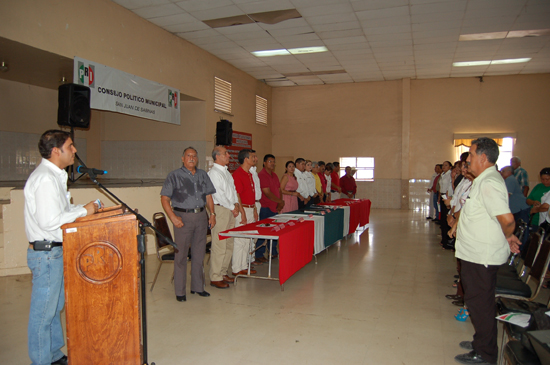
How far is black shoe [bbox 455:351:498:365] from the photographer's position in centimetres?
261

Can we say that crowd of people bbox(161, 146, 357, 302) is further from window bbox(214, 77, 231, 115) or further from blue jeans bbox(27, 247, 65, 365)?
window bbox(214, 77, 231, 115)

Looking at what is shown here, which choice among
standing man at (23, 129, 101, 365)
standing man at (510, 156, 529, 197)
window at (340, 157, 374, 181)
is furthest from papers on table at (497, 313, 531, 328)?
window at (340, 157, 374, 181)

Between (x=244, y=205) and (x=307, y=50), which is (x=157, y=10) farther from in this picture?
(x=244, y=205)

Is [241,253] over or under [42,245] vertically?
under

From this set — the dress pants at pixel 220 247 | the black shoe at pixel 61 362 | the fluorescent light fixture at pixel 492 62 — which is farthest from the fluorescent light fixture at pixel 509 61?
the black shoe at pixel 61 362

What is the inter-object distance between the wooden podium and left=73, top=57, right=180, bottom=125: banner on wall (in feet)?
14.3

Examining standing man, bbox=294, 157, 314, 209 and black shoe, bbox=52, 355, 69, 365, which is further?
standing man, bbox=294, 157, 314, 209

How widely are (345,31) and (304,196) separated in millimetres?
3610

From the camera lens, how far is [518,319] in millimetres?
2186

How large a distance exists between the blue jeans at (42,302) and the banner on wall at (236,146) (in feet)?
25.2

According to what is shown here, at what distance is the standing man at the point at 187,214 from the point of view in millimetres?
3861

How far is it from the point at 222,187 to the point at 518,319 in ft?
9.97

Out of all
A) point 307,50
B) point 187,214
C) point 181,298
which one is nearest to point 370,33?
point 307,50

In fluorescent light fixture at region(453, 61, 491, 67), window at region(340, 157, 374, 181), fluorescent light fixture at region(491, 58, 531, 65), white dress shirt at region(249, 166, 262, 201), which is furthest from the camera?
window at region(340, 157, 374, 181)
